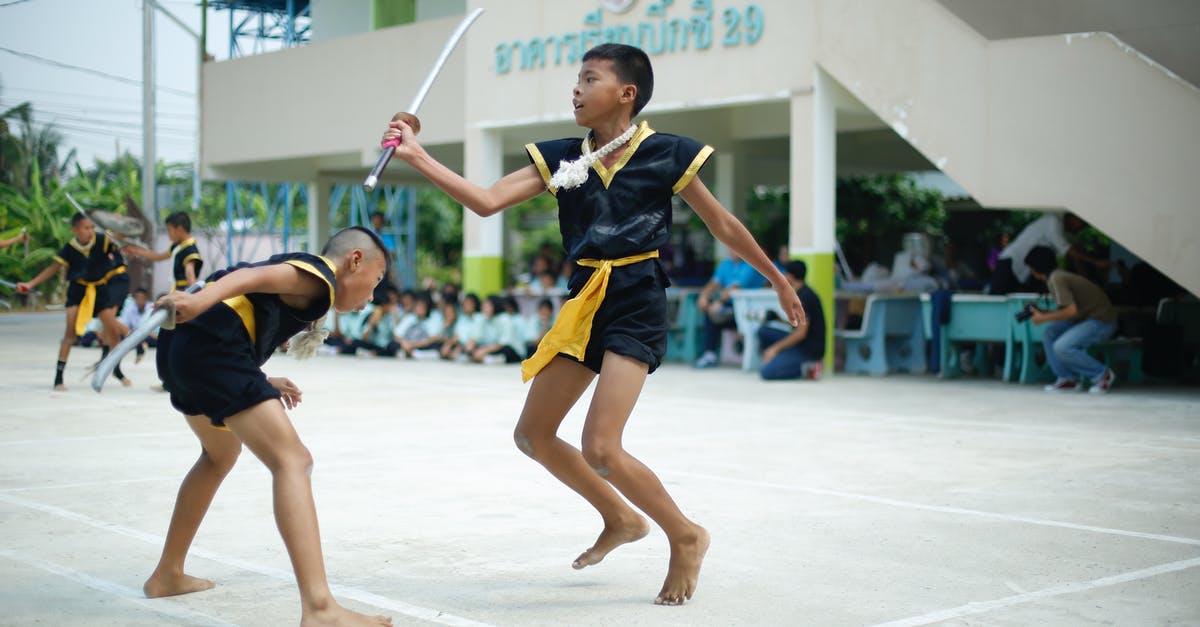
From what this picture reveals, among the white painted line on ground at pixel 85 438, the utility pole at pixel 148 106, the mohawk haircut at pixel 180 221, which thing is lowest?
the white painted line on ground at pixel 85 438

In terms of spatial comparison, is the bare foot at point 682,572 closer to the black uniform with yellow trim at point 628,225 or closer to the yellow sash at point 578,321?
the black uniform with yellow trim at point 628,225

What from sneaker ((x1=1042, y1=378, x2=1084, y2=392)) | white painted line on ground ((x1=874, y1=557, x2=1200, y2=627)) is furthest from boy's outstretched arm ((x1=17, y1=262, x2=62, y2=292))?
white painted line on ground ((x1=874, y1=557, x2=1200, y2=627))

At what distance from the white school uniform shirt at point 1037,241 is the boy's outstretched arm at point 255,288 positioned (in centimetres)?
1186

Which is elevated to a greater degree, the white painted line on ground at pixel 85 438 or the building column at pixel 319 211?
the building column at pixel 319 211

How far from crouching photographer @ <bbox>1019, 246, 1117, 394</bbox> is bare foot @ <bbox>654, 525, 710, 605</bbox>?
904 centimetres

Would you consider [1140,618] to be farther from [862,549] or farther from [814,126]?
[814,126]

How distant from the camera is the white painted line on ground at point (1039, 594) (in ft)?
13.8

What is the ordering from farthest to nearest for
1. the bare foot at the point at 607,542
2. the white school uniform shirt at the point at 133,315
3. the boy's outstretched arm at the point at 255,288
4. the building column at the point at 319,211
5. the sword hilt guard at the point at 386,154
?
the building column at the point at 319,211 → the white school uniform shirt at the point at 133,315 → the bare foot at the point at 607,542 → the sword hilt guard at the point at 386,154 → the boy's outstretched arm at the point at 255,288

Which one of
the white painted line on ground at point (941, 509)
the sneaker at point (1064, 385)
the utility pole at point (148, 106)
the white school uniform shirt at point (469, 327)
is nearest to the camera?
the white painted line on ground at point (941, 509)

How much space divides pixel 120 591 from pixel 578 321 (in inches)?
72.1

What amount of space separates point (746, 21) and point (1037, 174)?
3992mm

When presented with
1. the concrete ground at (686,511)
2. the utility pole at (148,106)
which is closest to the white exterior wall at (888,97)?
the concrete ground at (686,511)

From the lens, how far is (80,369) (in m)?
15.7

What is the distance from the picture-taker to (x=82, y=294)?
12625 mm
